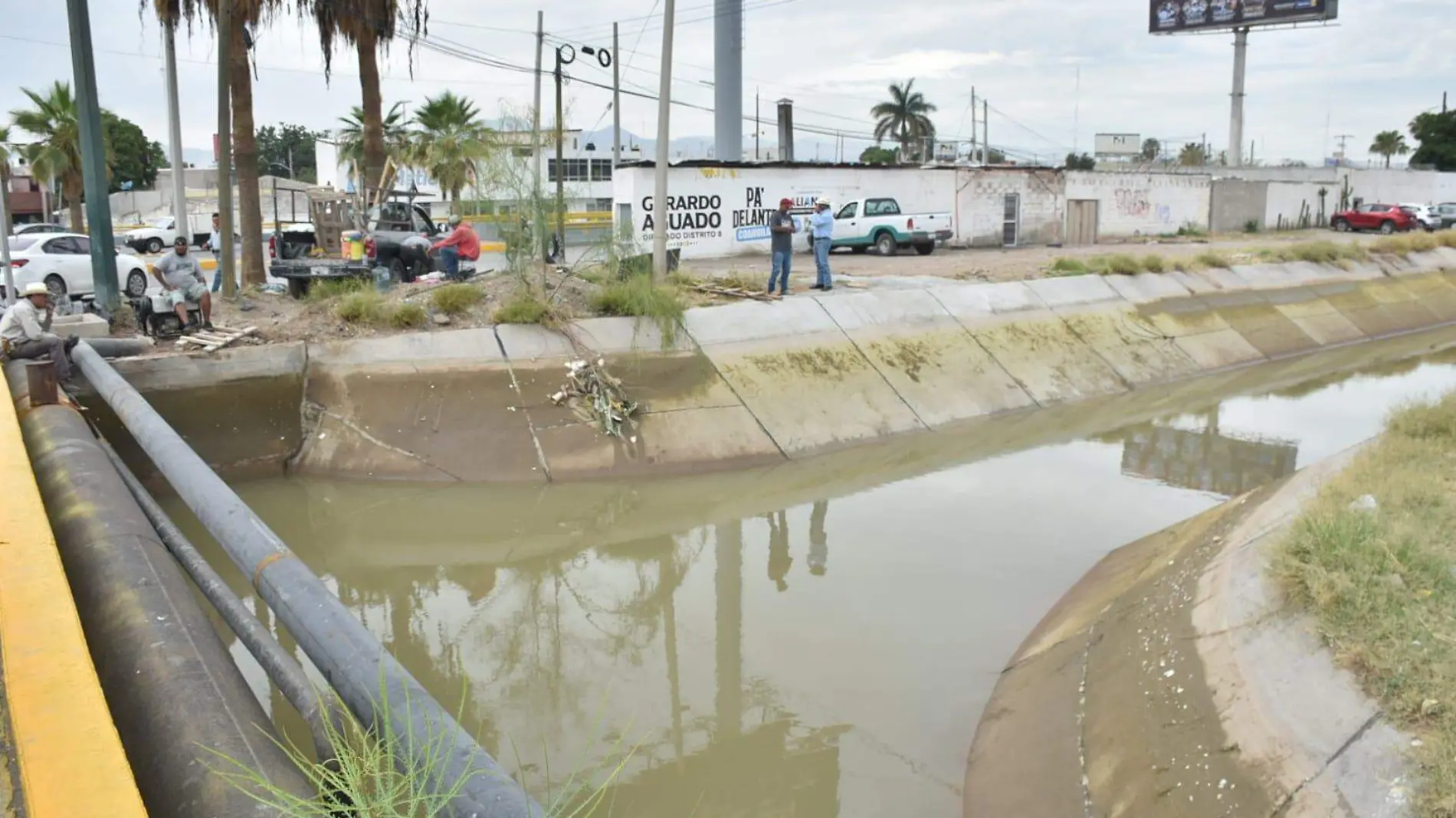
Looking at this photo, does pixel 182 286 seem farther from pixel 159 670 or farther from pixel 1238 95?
pixel 1238 95

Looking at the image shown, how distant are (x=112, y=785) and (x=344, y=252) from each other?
17267 mm

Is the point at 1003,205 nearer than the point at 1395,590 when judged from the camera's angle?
No

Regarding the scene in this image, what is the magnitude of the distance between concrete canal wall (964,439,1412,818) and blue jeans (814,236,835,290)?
36.5 ft

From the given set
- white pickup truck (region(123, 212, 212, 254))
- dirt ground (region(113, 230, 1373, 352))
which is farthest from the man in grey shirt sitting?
white pickup truck (region(123, 212, 212, 254))

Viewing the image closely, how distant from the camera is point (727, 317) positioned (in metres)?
15.8

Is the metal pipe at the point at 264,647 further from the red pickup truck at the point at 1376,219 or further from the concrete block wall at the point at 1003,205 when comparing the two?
the red pickup truck at the point at 1376,219

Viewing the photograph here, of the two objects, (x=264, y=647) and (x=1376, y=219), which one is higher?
(x=1376, y=219)

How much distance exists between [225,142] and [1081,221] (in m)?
28.3

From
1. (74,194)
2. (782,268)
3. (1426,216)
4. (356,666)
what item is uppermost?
(74,194)

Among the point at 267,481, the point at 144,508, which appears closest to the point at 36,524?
the point at 144,508

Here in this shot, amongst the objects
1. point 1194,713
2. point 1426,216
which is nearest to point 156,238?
point 1194,713

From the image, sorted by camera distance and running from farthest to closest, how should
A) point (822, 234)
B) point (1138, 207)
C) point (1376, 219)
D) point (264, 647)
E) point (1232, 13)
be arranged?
point (1232, 13)
point (1376, 219)
point (1138, 207)
point (822, 234)
point (264, 647)

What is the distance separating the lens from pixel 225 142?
17.3 meters

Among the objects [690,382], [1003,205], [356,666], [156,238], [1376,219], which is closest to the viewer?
[356,666]
